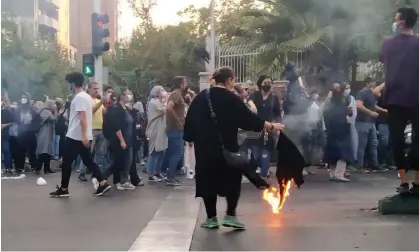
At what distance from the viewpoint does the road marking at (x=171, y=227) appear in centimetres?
588

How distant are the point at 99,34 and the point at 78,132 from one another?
8.28 meters

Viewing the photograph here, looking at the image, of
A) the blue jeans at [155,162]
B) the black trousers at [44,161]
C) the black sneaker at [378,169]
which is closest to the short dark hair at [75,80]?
the blue jeans at [155,162]

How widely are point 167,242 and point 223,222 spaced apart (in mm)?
812

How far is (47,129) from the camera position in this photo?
49.3 ft

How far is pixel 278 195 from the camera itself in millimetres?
7750

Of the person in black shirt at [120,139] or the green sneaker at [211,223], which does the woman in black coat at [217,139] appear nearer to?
the green sneaker at [211,223]

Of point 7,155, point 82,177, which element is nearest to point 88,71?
point 7,155

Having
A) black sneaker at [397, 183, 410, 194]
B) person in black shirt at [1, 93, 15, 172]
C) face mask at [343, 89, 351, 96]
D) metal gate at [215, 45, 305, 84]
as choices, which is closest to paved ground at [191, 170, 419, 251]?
black sneaker at [397, 183, 410, 194]

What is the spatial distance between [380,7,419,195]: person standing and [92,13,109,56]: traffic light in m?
11.2

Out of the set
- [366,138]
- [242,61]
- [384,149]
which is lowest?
[384,149]

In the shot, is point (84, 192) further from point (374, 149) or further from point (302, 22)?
point (374, 149)

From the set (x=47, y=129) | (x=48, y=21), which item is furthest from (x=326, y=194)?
(x=48, y=21)

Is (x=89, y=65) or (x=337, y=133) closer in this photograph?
(x=337, y=133)

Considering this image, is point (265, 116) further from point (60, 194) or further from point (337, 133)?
point (60, 194)
